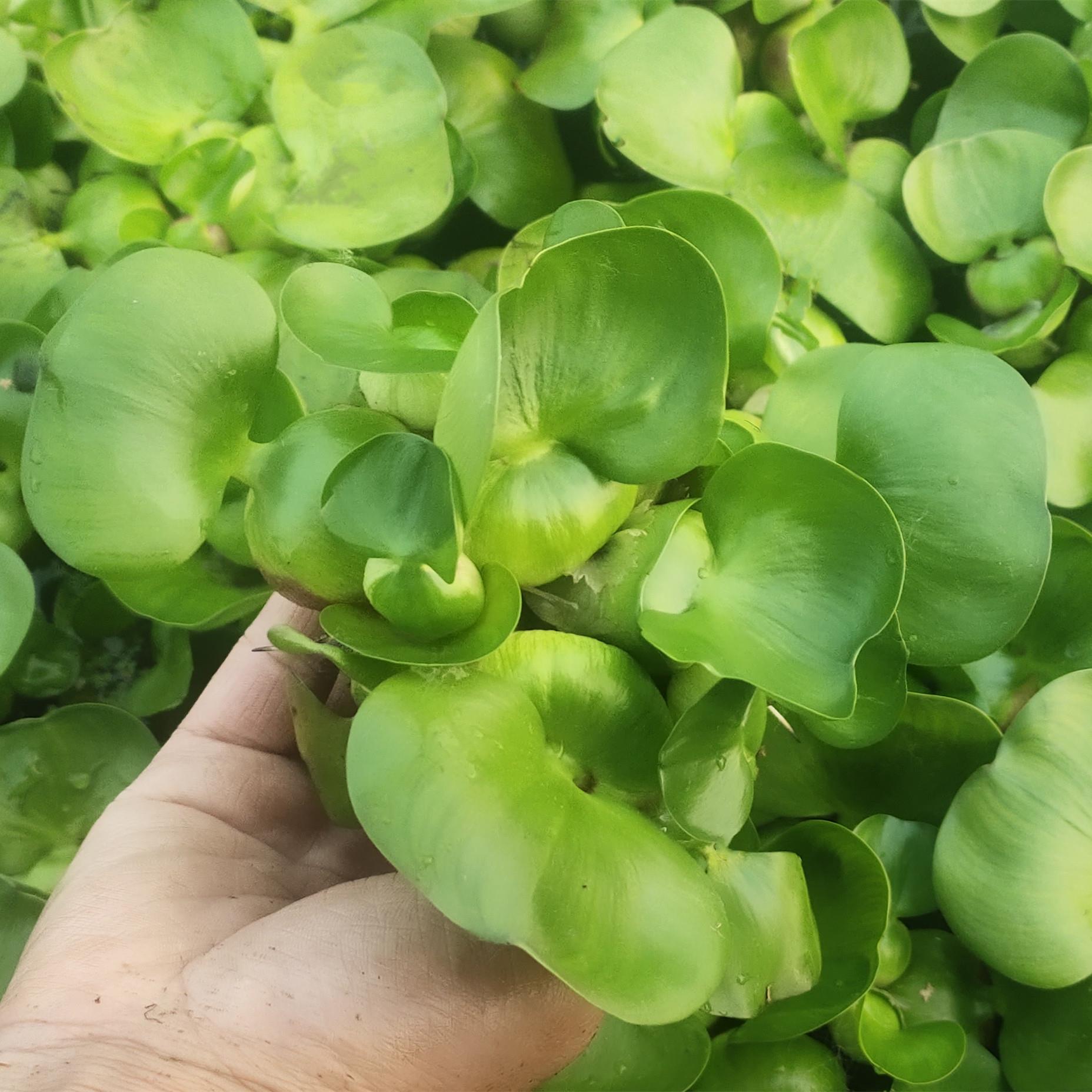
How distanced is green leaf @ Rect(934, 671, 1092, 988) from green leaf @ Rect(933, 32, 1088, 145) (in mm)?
421

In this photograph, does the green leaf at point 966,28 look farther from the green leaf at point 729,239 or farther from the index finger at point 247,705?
the index finger at point 247,705

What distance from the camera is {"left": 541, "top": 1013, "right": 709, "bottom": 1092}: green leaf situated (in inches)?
19.3

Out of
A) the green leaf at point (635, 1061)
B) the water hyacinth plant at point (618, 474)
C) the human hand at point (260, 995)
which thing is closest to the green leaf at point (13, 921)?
the water hyacinth plant at point (618, 474)

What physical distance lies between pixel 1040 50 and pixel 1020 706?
1.48 feet

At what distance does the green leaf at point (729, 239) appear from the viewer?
0.43 m

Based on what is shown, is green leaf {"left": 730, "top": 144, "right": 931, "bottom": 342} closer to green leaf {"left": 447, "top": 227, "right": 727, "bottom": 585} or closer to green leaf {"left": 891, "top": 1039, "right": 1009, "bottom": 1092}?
green leaf {"left": 447, "top": 227, "right": 727, "bottom": 585}

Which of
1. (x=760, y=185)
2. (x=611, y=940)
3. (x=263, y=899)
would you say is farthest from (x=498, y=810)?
(x=760, y=185)

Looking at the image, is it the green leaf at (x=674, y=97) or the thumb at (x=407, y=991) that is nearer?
the thumb at (x=407, y=991)

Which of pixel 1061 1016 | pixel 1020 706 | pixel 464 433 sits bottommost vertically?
pixel 1061 1016

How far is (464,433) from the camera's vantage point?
0.28m

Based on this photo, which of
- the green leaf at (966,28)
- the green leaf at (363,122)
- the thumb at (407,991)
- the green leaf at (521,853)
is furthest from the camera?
the green leaf at (966,28)

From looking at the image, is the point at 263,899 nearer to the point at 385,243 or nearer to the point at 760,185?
the point at 385,243

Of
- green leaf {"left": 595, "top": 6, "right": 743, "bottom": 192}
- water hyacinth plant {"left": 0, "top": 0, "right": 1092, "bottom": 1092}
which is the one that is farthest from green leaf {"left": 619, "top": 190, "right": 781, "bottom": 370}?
green leaf {"left": 595, "top": 6, "right": 743, "bottom": 192}

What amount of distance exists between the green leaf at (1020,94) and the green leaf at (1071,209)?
7 cm
